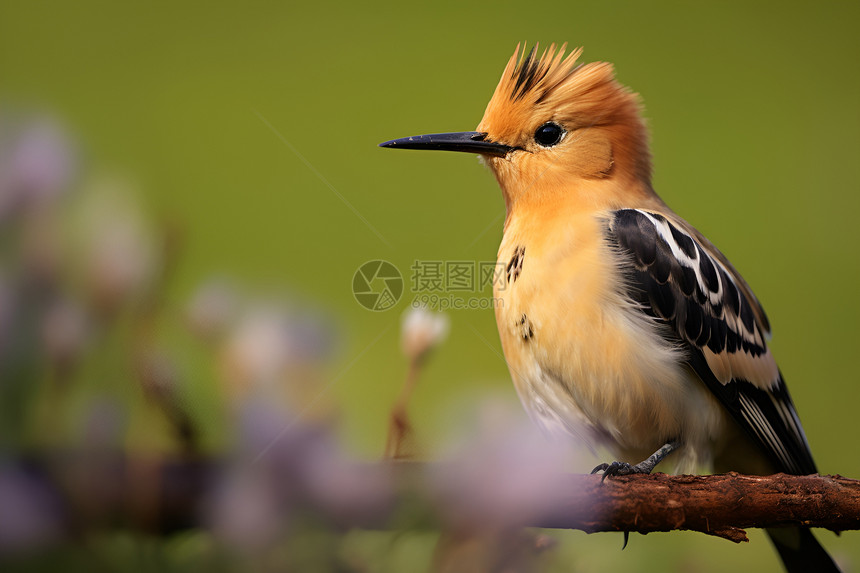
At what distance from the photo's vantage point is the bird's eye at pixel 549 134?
Result: 0.76 metres

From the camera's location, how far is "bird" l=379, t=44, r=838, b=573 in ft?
2.29

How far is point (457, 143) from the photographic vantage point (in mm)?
745

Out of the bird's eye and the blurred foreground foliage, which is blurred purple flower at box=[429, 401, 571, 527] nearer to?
the blurred foreground foliage

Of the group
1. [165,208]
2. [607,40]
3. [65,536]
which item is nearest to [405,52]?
[607,40]

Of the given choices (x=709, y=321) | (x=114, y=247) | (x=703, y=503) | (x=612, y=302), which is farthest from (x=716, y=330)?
(x=114, y=247)

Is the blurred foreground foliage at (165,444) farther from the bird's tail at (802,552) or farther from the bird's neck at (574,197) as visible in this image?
the bird's tail at (802,552)

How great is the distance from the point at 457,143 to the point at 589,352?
0.25 metres

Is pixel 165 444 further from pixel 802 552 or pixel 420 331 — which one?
pixel 802 552

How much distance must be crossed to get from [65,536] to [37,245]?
19 cm

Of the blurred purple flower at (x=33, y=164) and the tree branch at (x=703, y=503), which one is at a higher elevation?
the blurred purple flower at (x=33, y=164)

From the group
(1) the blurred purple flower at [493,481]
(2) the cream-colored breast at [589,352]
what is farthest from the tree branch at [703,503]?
(2) the cream-colored breast at [589,352]

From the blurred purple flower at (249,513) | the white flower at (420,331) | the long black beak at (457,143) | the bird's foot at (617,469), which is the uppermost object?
the long black beak at (457,143)

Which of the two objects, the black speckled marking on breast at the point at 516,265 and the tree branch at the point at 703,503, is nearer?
the tree branch at the point at 703,503

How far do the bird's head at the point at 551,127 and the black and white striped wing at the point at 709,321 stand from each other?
0.07 m
